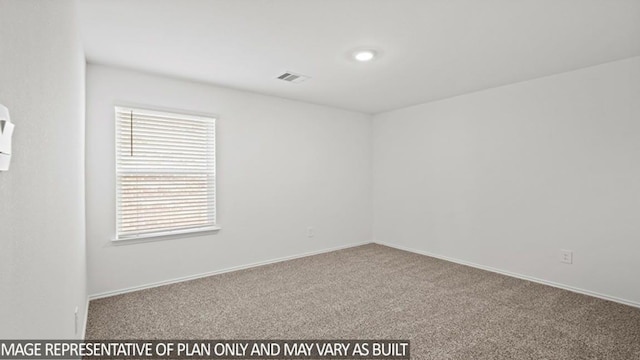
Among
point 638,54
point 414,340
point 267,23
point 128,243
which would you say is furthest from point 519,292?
point 128,243

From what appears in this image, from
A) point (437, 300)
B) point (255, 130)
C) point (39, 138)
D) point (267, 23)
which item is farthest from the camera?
point (255, 130)

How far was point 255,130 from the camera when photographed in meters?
4.27

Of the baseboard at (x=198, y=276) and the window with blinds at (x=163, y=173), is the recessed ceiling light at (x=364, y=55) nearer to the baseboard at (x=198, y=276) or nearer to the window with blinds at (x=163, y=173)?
the window with blinds at (x=163, y=173)

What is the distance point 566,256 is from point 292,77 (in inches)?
141

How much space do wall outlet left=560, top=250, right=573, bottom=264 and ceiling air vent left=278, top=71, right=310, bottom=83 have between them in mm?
3396

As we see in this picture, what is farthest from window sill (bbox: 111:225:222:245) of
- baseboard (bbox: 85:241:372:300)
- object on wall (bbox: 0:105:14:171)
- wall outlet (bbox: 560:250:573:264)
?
wall outlet (bbox: 560:250:573:264)

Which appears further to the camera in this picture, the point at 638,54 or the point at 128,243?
the point at 128,243

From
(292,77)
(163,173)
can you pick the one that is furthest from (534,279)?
(163,173)

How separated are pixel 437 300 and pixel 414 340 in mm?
850

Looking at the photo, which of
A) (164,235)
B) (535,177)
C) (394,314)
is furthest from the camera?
(535,177)

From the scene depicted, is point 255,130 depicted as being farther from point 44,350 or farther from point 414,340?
point 44,350

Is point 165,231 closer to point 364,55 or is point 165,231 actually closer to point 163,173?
point 163,173

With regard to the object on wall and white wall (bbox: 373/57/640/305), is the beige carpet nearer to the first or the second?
white wall (bbox: 373/57/640/305)

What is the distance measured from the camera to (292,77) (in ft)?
11.8
